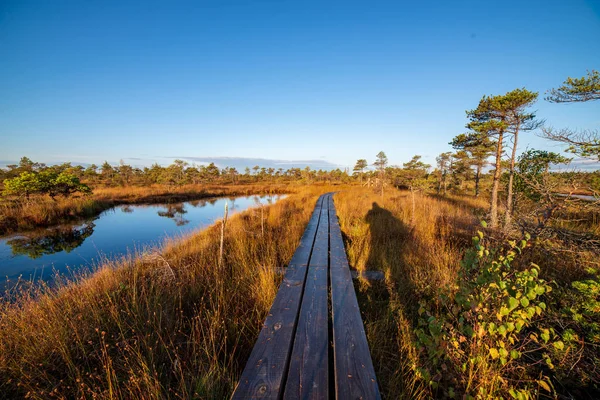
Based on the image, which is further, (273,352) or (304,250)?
(304,250)

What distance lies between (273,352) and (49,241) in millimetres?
12075

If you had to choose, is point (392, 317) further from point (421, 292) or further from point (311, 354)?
point (311, 354)

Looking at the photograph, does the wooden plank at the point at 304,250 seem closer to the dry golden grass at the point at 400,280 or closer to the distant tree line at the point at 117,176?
the dry golden grass at the point at 400,280

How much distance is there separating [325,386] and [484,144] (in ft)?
44.1

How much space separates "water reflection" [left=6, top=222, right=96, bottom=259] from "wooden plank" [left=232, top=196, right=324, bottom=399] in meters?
9.64

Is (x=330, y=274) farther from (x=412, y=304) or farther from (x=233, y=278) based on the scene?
(x=233, y=278)

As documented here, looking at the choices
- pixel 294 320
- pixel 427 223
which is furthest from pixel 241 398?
pixel 427 223

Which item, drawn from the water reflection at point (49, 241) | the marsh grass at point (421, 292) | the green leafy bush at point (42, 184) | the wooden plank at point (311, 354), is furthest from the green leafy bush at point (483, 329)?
A: the green leafy bush at point (42, 184)

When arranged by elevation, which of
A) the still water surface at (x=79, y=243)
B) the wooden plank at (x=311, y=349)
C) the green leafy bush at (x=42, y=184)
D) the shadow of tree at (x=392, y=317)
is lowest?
the still water surface at (x=79, y=243)

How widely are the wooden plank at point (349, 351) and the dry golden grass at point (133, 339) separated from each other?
957 millimetres

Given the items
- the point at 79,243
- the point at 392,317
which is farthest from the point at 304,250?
the point at 79,243

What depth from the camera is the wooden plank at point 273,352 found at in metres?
1.31

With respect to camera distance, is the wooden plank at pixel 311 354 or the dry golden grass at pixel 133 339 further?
the dry golden grass at pixel 133 339

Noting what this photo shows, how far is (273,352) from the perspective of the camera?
161 centimetres
